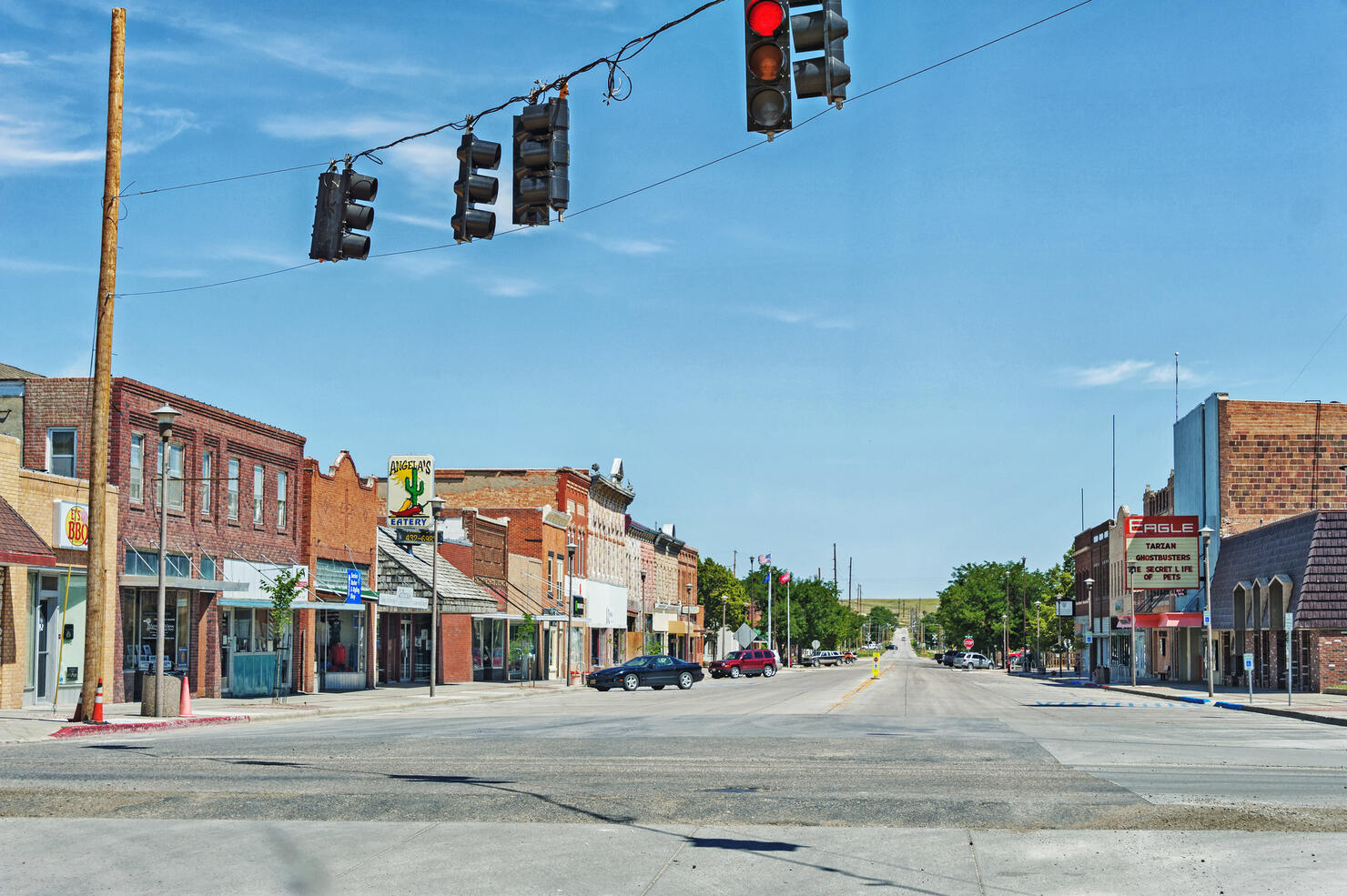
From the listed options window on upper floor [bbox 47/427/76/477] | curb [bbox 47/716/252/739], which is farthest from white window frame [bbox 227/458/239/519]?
curb [bbox 47/716/252/739]

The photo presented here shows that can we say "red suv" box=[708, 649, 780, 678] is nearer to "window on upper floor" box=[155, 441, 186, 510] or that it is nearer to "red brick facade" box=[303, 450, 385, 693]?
"red brick facade" box=[303, 450, 385, 693]

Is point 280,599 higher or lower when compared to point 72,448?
lower

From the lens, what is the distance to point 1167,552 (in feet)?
218

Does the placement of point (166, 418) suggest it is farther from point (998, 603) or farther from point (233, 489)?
point (998, 603)

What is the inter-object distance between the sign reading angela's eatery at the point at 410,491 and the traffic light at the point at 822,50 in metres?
40.1

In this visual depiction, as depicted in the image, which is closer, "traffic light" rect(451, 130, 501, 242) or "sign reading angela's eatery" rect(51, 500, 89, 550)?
"traffic light" rect(451, 130, 501, 242)

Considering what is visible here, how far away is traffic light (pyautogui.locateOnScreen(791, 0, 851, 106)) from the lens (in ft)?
34.5

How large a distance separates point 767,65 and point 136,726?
68.8ft

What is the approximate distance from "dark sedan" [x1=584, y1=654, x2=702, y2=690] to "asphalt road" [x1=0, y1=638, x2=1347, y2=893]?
28.1 metres

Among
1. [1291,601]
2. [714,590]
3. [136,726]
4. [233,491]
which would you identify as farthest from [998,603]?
[136,726]

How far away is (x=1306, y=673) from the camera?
50562 millimetres

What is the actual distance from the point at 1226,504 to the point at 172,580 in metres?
49.9

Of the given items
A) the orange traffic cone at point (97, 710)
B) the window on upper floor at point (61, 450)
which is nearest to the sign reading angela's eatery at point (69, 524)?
the window on upper floor at point (61, 450)

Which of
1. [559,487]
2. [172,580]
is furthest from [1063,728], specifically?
[559,487]
